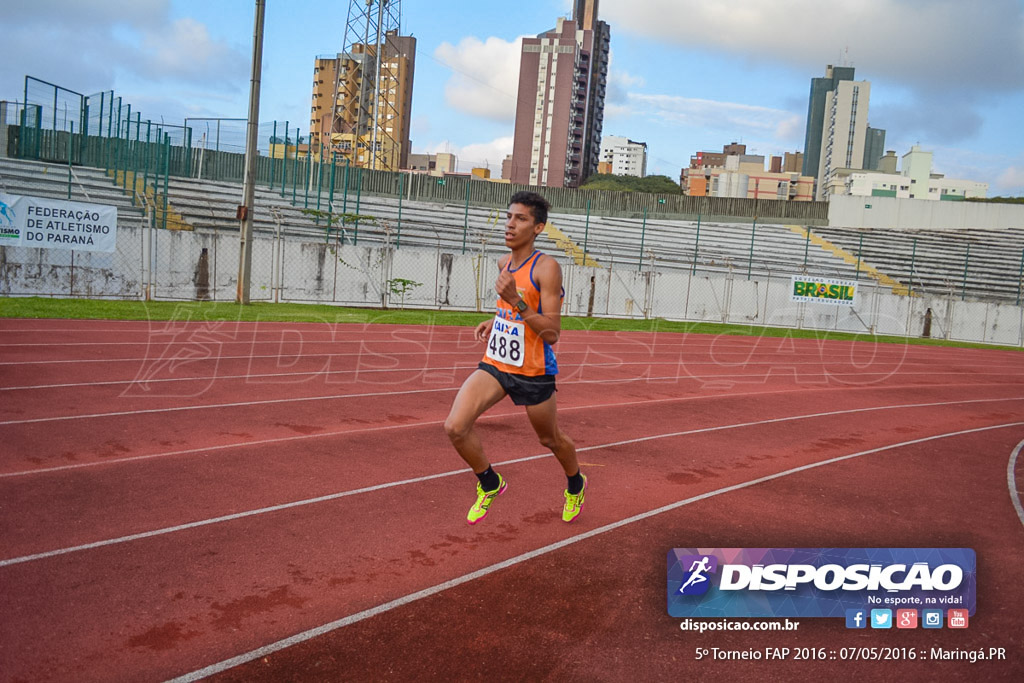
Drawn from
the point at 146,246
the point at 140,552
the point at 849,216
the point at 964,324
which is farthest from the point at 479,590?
the point at 849,216

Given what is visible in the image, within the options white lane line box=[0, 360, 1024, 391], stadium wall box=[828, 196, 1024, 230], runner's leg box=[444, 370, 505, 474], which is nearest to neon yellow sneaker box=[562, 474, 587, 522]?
runner's leg box=[444, 370, 505, 474]

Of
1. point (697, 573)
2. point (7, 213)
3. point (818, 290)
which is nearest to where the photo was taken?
point (697, 573)

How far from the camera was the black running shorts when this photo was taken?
449 centimetres

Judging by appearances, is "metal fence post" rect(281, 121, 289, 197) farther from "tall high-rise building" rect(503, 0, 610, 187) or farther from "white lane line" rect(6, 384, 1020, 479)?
"tall high-rise building" rect(503, 0, 610, 187)

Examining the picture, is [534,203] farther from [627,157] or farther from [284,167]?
[627,157]

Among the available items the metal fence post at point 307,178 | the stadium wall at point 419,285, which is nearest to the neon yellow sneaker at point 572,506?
the stadium wall at point 419,285

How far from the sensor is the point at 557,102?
310 ft

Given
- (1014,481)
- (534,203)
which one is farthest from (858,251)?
(534,203)

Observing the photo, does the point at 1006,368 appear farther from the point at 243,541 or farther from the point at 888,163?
the point at 888,163

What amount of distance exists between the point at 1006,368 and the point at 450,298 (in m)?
13.9

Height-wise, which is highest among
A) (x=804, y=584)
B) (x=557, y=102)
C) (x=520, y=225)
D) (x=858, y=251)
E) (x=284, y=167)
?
(x=557, y=102)

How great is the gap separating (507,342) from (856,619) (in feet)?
7.25

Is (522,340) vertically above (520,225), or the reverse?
(520,225)

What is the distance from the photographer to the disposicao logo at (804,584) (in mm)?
3678
